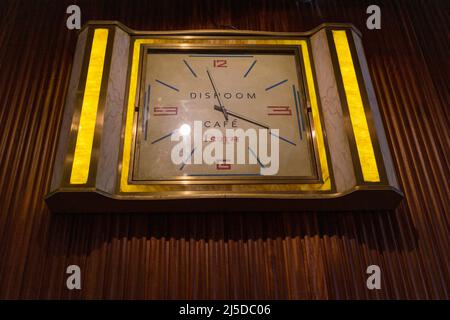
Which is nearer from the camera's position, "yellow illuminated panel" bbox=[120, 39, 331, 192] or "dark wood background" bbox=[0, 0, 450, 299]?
"dark wood background" bbox=[0, 0, 450, 299]

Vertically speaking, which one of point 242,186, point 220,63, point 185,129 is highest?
point 220,63

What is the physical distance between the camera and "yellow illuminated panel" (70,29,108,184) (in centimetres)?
151

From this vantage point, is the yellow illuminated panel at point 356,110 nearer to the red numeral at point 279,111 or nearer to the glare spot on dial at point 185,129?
the red numeral at point 279,111

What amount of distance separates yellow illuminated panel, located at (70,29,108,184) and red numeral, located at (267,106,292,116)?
0.68 m

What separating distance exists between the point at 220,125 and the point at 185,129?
0.46 ft

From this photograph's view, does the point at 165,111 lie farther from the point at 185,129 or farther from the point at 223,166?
the point at 223,166

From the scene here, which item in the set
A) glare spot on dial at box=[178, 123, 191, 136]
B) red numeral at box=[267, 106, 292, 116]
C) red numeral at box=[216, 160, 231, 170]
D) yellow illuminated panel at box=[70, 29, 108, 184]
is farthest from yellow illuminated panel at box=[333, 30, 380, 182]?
yellow illuminated panel at box=[70, 29, 108, 184]

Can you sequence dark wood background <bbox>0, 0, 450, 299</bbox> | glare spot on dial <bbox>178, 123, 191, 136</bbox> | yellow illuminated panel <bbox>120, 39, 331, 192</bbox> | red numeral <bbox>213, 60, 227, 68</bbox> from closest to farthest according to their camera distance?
1. dark wood background <bbox>0, 0, 450, 299</bbox>
2. yellow illuminated panel <bbox>120, 39, 331, 192</bbox>
3. glare spot on dial <bbox>178, 123, 191, 136</bbox>
4. red numeral <bbox>213, 60, 227, 68</bbox>

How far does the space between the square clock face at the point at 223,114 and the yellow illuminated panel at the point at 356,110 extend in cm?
17

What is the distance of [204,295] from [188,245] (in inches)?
7.3

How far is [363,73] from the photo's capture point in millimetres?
1832

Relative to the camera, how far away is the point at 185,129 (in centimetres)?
173

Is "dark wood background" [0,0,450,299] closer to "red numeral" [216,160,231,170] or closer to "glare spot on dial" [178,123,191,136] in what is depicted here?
"red numeral" [216,160,231,170]

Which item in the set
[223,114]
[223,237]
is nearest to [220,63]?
[223,114]
